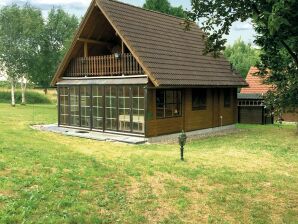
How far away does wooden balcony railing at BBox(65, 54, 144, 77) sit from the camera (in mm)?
19164

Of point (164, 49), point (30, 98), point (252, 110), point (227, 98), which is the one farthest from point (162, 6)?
point (30, 98)

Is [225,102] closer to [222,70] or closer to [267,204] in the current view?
[222,70]

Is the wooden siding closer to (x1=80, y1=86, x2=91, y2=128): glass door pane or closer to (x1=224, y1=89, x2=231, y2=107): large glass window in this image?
(x1=224, y1=89, x2=231, y2=107): large glass window

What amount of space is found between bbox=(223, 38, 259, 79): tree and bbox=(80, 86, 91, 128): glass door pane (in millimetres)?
32125

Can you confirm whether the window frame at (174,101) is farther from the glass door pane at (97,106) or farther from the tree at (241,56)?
the tree at (241,56)

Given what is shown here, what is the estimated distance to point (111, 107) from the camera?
20.1 metres

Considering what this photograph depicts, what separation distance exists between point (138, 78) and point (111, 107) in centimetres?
250

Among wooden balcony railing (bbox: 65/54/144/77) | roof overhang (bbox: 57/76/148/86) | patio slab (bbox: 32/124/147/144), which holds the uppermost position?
wooden balcony railing (bbox: 65/54/144/77)

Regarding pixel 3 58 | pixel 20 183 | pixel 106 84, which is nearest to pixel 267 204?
pixel 20 183

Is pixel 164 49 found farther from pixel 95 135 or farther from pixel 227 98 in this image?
pixel 227 98

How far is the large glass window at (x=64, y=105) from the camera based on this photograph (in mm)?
23188

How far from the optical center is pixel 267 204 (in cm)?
894

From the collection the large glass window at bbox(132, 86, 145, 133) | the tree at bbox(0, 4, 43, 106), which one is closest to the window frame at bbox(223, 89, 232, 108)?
the large glass window at bbox(132, 86, 145, 133)

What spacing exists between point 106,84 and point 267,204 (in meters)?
12.9
